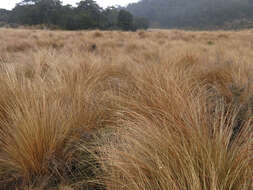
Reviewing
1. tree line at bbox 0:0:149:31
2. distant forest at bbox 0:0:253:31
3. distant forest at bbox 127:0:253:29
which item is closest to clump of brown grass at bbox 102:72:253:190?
distant forest at bbox 0:0:253:31

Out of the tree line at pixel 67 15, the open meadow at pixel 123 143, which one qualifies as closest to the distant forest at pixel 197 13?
the tree line at pixel 67 15

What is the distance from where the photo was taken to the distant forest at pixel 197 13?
51.2 metres

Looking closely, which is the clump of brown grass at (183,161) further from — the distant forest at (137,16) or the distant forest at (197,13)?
the distant forest at (197,13)

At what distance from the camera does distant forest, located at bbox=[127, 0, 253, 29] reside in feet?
168

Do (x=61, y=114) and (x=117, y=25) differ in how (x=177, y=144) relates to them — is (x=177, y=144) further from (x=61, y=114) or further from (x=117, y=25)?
(x=117, y=25)

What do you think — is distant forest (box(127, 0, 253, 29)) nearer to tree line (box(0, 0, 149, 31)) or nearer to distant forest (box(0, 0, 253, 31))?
distant forest (box(0, 0, 253, 31))

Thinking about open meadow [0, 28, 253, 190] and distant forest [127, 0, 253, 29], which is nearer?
open meadow [0, 28, 253, 190]

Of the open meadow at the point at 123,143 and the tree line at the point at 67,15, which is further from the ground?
the tree line at the point at 67,15

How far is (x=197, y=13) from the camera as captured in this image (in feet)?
200

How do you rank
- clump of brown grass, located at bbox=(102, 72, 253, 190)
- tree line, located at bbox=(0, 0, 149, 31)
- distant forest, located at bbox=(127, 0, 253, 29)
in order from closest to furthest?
clump of brown grass, located at bbox=(102, 72, 253, 190), tree line, located at bbox=(0, 0, 149, 31), distant forest, located at bbox=(127, 0, 253, 29)

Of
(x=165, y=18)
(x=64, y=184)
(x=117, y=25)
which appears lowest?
(x=64, y=184)

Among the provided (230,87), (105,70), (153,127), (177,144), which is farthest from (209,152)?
(105,70)

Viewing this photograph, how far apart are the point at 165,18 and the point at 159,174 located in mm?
76644

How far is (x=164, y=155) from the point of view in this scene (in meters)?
0.76
